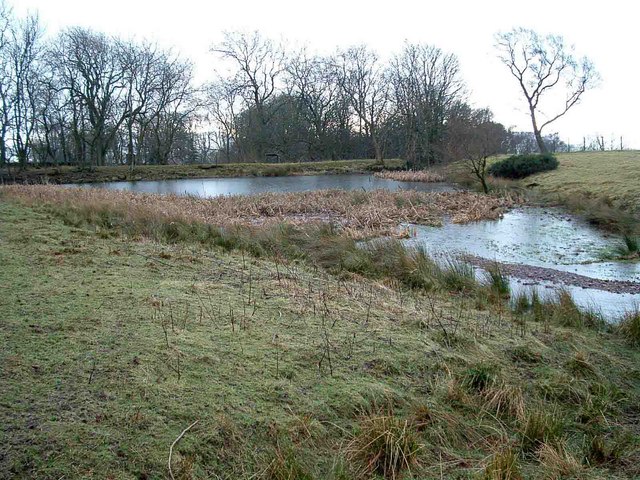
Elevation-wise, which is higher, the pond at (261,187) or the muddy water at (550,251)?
the pond at (261,187)

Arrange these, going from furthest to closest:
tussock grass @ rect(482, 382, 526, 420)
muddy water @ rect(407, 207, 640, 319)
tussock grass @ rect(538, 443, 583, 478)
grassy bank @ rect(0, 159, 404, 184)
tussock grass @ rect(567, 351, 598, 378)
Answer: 1. grassy bank @ rect(0, 159, 404, 184)
2. muddy water @ rect(407, 207, 640, 319)
3. tussock grass @ rect(567, 351, 598, 378)
4. tussock grass @ rect(482, 382, 526, 420)
5. tussock grass @ rect(538, 443, 583, 478)

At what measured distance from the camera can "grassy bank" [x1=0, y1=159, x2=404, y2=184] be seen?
34.6 meters

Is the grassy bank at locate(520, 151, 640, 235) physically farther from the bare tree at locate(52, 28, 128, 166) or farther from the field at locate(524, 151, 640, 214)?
the bare tree at locate(52, 28, 128, 166)

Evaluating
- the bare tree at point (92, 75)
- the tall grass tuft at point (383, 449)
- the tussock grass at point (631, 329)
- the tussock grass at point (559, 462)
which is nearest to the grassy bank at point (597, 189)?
the tussock grass at point (631, 329)

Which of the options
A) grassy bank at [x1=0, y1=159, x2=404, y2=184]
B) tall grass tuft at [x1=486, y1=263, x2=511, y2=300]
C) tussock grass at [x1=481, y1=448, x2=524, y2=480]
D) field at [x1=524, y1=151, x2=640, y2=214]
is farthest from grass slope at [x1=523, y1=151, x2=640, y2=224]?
grassy bank at [x1=0, y1=159, x2=404, y2=184]

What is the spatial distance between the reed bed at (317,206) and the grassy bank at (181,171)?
19064mm

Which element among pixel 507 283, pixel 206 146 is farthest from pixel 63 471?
pixel 206 146

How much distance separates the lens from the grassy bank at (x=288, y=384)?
8.33 ft

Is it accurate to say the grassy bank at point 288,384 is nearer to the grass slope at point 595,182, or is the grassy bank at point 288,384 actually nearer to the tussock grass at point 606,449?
the tussock grass at point 606,449

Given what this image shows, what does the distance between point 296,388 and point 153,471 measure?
3.56 feet

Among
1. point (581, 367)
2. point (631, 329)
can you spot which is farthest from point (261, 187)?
point (581, 367)

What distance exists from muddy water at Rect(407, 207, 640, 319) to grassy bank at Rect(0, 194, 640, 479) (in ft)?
8.16

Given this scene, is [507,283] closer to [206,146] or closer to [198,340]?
[198,340]

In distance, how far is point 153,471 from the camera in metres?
2.34
